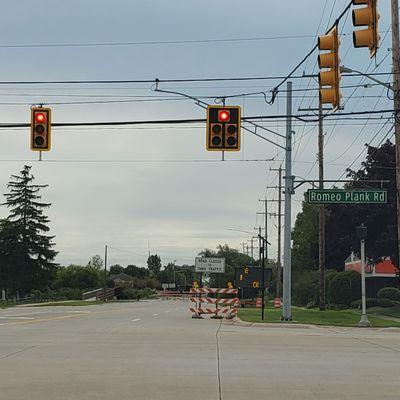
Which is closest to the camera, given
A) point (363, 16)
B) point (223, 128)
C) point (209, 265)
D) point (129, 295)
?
point (363, 16)

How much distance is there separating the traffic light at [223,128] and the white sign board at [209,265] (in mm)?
19057

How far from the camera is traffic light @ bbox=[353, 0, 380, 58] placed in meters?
10.8

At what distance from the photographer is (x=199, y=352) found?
13938 millimetres

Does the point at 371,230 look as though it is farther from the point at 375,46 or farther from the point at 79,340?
the point at 375,46

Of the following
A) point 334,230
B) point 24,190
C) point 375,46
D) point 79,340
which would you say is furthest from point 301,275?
point 375,46

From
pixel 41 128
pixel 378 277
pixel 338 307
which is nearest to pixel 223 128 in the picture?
pixel 41 128

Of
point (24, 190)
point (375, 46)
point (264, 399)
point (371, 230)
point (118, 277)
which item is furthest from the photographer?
point (118, 277)

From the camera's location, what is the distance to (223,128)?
59.8ft

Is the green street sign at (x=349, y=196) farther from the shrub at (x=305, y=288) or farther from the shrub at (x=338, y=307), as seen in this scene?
the shrub at (x=305, y=288)

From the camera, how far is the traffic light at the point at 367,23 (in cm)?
1083

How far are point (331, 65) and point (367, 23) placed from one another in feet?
7.37

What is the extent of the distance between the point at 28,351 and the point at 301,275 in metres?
53.5

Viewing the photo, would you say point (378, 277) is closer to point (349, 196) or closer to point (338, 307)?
point (338, 307)

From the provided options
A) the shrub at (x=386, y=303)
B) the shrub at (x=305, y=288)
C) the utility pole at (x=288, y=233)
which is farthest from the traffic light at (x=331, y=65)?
the shrub at (x=305, y=288)
